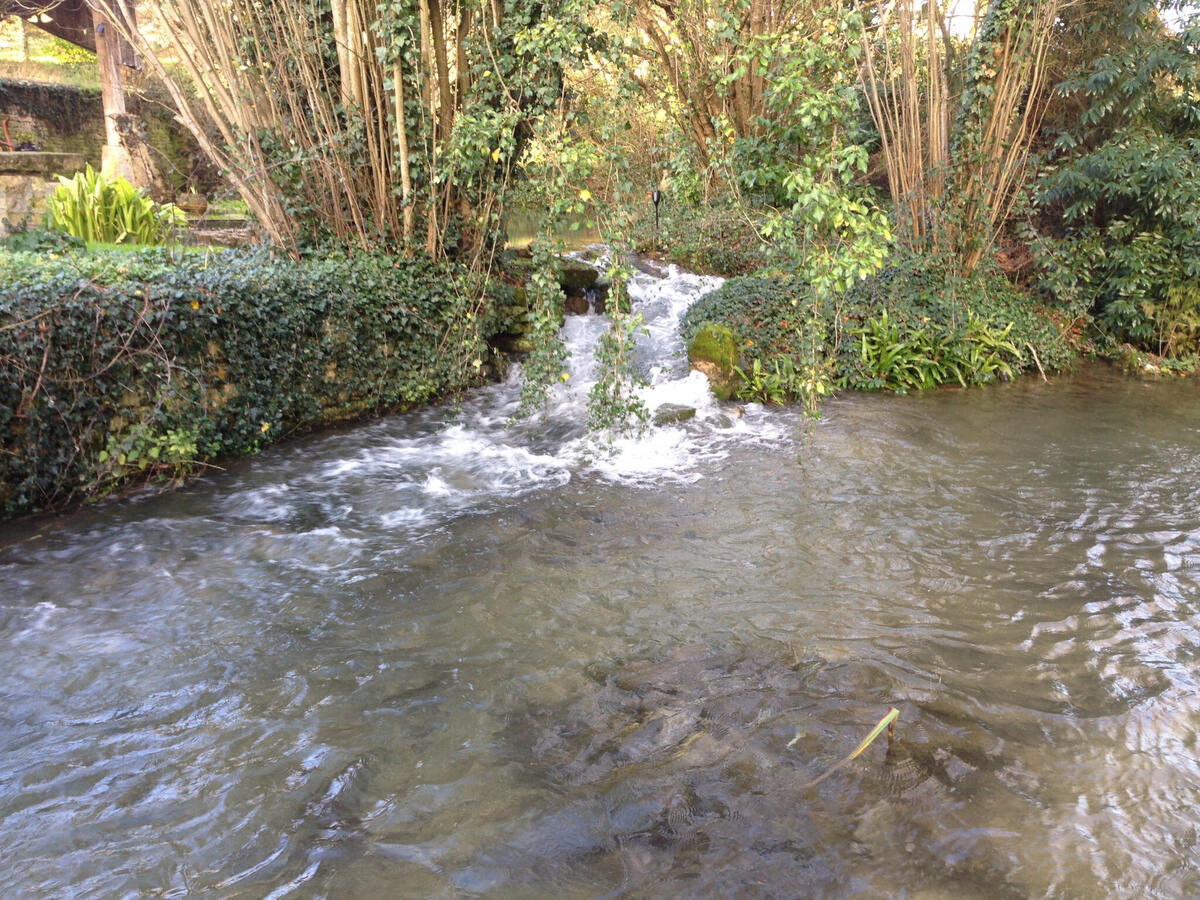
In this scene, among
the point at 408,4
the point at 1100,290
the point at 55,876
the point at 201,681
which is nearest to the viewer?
the point at 55,876

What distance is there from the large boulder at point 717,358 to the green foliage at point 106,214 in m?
6.44

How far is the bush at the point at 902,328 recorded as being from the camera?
9.31 metres

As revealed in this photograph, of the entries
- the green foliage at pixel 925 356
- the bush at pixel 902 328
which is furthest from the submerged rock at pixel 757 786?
the green foliage at pixel 925 356

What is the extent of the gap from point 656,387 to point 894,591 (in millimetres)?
4926

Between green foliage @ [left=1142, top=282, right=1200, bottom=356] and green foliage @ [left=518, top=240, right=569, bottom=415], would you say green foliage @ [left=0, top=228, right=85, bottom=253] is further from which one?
green foliage @ [left=1142, top=282, right=1200, bottom=356]

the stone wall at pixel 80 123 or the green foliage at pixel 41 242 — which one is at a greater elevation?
the stone wall at pixel 80 123

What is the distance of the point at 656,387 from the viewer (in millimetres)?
9102

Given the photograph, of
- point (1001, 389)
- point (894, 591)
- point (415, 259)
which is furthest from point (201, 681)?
point (1001, 389)

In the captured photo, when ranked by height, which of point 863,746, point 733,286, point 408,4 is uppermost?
point 408,4

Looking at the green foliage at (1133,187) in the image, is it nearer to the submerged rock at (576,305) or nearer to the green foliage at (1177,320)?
the green foliage at (1177,320)

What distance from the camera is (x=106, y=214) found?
9.69m

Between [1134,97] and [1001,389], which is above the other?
[1134,97]

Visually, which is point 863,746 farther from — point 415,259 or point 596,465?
point 415,259

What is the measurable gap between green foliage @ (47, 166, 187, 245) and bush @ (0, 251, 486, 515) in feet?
9.97
